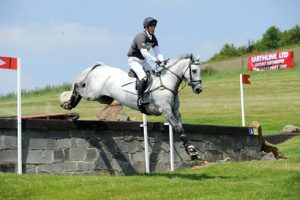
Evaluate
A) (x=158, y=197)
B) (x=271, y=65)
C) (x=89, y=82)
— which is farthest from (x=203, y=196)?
(x=271, y=65)

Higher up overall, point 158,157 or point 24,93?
point 24,93

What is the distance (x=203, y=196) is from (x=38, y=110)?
91.4 feet

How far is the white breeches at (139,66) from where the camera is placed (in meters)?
15.1

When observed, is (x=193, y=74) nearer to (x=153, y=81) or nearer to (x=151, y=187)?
(x=153, y=81)

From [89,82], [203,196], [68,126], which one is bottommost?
[203,196]

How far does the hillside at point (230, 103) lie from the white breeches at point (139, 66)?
484 inches

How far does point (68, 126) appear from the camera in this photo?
50.5 feet

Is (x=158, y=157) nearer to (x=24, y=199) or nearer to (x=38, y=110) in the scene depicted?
(x=24, y=199)

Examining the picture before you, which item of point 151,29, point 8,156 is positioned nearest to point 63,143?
point 8,156

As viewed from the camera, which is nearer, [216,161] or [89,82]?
[89,82]

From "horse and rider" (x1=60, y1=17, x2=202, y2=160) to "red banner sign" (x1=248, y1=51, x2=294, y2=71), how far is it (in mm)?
46480

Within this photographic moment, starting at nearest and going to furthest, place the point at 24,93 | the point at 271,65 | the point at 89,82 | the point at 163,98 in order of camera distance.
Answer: the point at 163,98
the point at 89,82
the point at 24,93
the point at 271,65

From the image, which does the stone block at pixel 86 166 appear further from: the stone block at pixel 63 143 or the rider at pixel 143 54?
the rider at pixel 143 54

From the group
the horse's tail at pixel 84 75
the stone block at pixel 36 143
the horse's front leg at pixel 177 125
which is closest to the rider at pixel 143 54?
the horse's front leg at pixel 177 125
